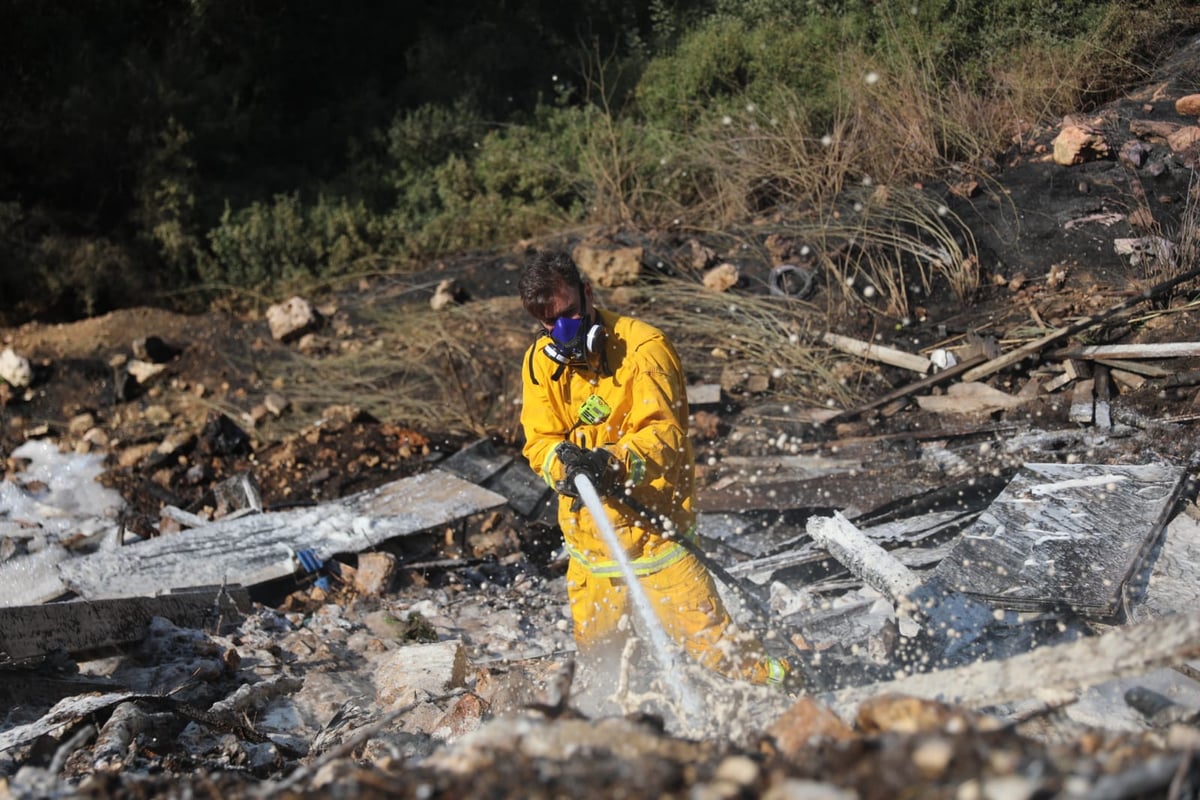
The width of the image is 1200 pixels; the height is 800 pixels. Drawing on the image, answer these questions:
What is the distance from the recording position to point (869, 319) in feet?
26.3

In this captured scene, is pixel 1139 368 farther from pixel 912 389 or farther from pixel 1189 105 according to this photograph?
pixel 1189 105

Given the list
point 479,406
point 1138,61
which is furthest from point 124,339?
point 1138,61

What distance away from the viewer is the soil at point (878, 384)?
262 inches

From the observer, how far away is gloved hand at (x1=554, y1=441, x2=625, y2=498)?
3.59m

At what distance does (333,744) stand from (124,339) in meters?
7.07

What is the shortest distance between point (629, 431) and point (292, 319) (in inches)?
261

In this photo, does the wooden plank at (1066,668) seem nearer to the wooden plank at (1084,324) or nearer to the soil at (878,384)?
the soil at (878,384)

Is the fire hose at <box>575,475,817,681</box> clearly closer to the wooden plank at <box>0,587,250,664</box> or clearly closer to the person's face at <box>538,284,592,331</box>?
the person's face at <box>538,284,592,331</box>

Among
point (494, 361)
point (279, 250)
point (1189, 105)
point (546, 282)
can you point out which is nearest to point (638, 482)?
point (546, 282)

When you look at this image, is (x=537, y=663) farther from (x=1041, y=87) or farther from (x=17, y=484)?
(x=1041, y=87)

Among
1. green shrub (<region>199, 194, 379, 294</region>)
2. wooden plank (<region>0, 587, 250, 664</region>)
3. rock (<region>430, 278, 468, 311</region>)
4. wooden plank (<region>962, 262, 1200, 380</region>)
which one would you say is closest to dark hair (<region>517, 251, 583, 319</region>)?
wooden plank (<region>0, 587, 250, 664</region>)

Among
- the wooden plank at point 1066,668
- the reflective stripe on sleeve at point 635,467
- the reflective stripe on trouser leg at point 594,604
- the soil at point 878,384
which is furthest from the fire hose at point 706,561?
the soil at point 878,384

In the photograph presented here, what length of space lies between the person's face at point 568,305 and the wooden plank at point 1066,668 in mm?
1641

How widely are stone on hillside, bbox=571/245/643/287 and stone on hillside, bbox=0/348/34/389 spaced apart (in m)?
5.02
